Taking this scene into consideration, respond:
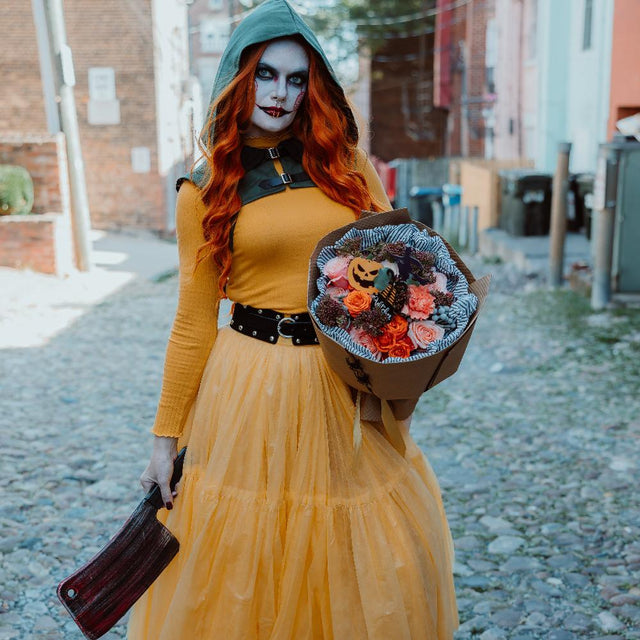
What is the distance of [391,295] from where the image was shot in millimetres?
2449

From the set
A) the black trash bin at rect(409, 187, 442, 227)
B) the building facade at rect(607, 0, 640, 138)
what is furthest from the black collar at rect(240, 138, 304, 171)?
the black trash bin at rect(409, 187, 442, 227)

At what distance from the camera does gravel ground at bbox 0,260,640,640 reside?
13.2 feet

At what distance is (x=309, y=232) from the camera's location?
2637 mm

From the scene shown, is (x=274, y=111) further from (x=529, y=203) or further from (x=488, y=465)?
(x=529, y=203)

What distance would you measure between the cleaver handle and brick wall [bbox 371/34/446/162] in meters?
32.7

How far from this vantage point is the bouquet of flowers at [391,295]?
7.85ft

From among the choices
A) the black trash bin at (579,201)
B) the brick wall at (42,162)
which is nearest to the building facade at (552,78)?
the black trash bin at (579,201)

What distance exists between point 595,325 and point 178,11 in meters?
22.9

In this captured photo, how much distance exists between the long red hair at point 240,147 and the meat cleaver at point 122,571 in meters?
0.71

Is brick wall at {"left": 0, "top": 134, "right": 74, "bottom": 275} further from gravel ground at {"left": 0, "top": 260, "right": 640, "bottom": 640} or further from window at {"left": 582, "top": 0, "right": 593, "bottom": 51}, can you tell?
window at {"left": 582, "top": 0, "right": 593, "bottom": 51}

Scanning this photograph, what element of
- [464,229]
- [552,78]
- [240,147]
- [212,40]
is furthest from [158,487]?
[212,40]

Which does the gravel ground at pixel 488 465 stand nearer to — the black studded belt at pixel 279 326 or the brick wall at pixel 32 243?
the black studded belt at pixel 279 326

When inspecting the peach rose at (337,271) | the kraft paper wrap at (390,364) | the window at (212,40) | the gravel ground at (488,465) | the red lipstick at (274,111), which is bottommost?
the gravel ground at (488,465)

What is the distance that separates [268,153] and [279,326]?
19.9 inches
